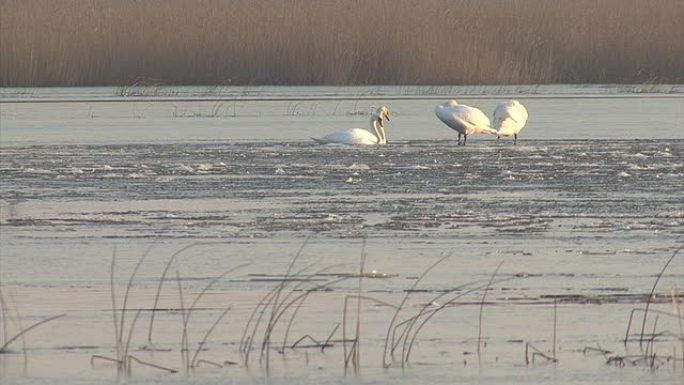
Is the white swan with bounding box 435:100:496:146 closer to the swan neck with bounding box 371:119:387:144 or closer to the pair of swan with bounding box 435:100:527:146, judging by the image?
the pair of swan with bounding box 435:100:527:146

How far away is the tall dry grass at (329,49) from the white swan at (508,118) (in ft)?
31.7

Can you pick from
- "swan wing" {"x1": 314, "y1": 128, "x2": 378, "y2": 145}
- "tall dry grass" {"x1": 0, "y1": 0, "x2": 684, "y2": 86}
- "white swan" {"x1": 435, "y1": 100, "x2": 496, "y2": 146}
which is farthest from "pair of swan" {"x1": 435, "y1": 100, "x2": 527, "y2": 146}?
"tall dry grass" {"x1": 0, "y1": 0, "x2": 684, "y2": 86}

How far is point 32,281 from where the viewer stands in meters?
7.42

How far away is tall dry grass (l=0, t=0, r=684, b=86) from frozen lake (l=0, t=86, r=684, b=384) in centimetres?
817

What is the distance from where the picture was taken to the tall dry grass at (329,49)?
25594 mm

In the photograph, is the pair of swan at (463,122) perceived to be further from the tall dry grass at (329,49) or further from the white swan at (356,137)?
the tall dry grass at (329,49)

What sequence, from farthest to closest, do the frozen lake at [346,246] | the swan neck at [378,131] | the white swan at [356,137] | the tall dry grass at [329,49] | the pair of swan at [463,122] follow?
1. the tall dry grass at [329,49]
2. the swan neck at [378,131]
3. the pair of swan at [463,122]
4. the white swan at [356,137]
5. the frozen lake at [346,246]

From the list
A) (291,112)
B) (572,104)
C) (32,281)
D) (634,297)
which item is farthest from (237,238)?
(572,104)

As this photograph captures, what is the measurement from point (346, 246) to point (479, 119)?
7411mm

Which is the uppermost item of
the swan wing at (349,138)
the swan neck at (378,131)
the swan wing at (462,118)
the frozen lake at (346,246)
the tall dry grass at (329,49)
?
the tall dry grass at (329,49)

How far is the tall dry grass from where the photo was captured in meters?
25.6

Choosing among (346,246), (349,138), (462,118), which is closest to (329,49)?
(462,118)

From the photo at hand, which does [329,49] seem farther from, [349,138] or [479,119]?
[349,138]

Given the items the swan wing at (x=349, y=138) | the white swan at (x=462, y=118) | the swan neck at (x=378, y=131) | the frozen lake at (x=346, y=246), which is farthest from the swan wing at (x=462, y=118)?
the swan wing at (x=349, y=138)
